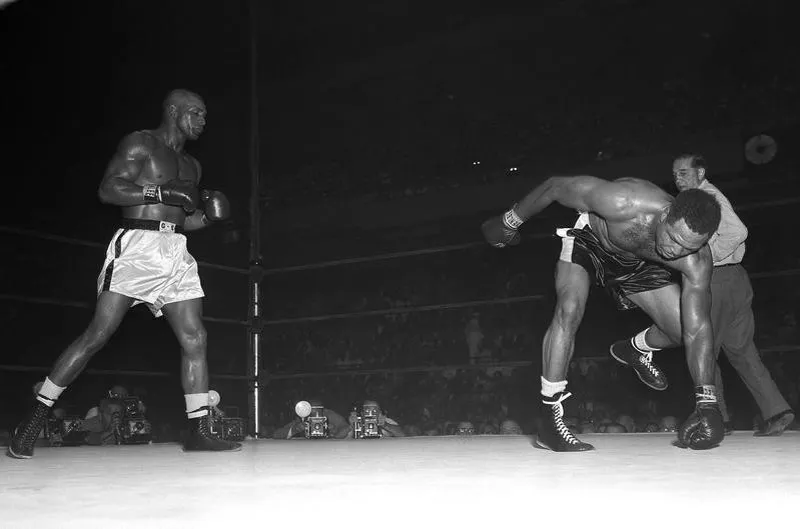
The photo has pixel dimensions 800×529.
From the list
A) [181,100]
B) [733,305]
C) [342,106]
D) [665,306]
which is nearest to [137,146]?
[181,100]

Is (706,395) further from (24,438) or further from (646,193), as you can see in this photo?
(24,438)

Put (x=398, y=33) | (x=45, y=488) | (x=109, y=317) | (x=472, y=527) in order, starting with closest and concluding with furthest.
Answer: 1. (x=472, y=527)
2. (x=45, y=488)
3. (x=109, y=317)
4. (x=398, y=33)

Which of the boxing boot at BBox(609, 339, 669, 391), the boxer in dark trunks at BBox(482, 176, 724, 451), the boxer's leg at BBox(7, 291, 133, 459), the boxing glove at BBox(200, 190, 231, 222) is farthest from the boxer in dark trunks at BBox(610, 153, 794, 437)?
the boxer's leg at BBox(7, 291, 133, 459)

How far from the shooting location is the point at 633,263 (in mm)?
2434

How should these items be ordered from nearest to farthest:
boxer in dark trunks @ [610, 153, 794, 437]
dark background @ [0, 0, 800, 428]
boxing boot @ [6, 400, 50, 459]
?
→ 1. boxing boot @ [6, 400, 50, 459]
2. boxer in dark trunks @ [610, 153, 794, 437]
3. dark background @ [0, 0, 800, 428]

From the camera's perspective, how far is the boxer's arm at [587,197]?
228 cm

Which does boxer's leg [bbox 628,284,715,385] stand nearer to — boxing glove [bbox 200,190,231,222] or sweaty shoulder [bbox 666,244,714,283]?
sweaty shoulder [bbox 666,244,714,283]

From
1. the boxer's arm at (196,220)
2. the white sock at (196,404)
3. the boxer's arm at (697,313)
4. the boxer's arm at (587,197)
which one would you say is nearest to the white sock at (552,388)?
the boxer's arm at (697,313)

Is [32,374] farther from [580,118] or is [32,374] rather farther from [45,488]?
[45,488]

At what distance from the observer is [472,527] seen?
0.91m

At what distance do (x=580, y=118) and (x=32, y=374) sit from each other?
4664 mm

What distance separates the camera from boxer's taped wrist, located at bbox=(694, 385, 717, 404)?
220 cm

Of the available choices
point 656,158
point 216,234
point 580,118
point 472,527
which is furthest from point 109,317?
point 580,118

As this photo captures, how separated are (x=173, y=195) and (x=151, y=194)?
6 centimetres
